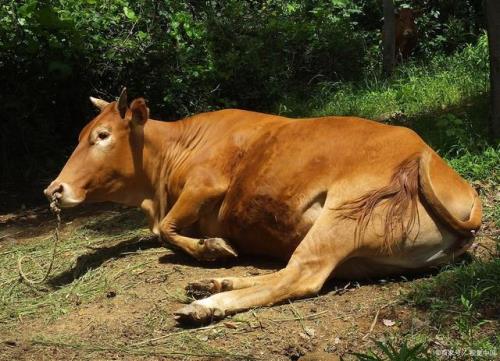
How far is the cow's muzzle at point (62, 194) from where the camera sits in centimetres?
612

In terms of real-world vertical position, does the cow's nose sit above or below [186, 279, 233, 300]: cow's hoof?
above

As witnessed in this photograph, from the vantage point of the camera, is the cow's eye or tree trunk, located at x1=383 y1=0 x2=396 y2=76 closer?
the cow's eye

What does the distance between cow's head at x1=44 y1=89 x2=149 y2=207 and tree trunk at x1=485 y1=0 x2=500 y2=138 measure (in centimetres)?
305

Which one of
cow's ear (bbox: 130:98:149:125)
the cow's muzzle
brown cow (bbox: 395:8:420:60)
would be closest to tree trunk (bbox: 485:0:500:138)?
cow's ear (bbox: 130:98:149:125)

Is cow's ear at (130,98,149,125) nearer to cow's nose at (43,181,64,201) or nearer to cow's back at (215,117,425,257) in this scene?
cow's nose at (43,181,64,201)

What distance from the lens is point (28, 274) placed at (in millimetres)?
6422

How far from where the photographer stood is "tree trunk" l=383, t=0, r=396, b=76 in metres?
10.9

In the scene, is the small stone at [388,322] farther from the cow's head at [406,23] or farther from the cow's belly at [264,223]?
the cow's head at [406,23]

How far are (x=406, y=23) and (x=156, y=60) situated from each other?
416 centimetres

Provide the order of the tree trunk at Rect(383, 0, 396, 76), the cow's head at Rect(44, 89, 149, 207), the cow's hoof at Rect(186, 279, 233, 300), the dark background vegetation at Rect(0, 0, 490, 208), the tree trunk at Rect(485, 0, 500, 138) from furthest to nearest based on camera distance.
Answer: the tree trunk at Rect(383, 0, 396, 76), the dark background vegetation at Rect(0, 0, 490, 208), the tree trunk at Rect(485, 0, 500, 138), the cow's head at Rect(44, 89, 149, 207), the cow's hoof at Rect(186, 279, 233, 300)

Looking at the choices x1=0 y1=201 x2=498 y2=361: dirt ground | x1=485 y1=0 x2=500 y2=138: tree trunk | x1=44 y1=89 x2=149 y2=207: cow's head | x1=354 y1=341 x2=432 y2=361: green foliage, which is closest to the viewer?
x1=354 y1=341 x2=432 y2=361: green foliage

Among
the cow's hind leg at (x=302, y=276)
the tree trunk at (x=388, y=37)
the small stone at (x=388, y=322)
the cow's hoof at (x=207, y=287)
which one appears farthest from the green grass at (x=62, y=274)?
the tree trunk at (x=388, y=37)

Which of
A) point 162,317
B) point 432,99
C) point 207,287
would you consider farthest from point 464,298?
point 432,99

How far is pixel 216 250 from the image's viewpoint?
582 cm
